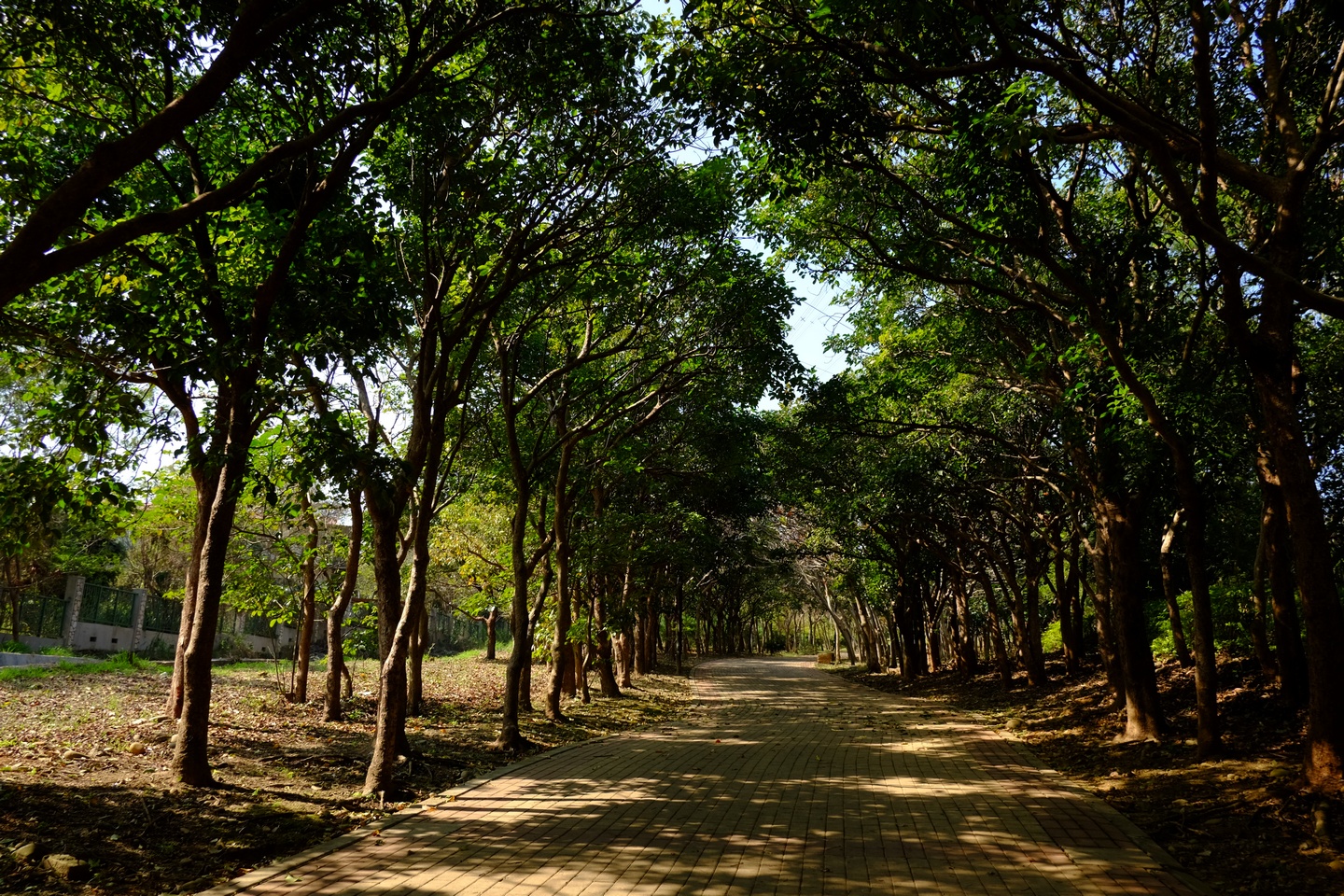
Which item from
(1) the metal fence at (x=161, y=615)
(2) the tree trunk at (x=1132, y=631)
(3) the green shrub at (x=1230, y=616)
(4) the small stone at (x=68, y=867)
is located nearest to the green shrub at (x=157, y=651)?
(1) the metal fence at (x=161, y=615)

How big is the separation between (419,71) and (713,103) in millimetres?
3135

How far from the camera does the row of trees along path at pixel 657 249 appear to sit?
645 cm

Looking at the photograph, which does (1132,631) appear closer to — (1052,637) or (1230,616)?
(1230,616)

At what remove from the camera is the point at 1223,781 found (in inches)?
331

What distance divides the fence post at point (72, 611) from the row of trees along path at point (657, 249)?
53.2 ft

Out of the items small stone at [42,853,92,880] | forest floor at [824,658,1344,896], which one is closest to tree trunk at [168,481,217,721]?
small stone at [42,853,92,880]

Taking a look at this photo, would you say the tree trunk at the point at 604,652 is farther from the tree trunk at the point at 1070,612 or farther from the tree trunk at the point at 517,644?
the tree trunk at the point at 1070,612

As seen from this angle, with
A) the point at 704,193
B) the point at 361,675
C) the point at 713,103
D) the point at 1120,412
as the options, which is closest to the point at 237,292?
the point at 713,103

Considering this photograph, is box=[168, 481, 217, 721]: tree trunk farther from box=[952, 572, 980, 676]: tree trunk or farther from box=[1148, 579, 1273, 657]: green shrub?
box=[952, 572, 980, 676]: tree trunk

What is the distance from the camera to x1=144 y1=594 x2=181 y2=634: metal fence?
30.3 metres

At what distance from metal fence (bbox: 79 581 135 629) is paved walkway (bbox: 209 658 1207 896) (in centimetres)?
2208

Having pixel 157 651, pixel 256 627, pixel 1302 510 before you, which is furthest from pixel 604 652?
pixel 256 627

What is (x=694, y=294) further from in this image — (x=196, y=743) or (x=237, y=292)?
(x=196, y=743)

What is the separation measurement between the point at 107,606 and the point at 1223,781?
30.4 metres
